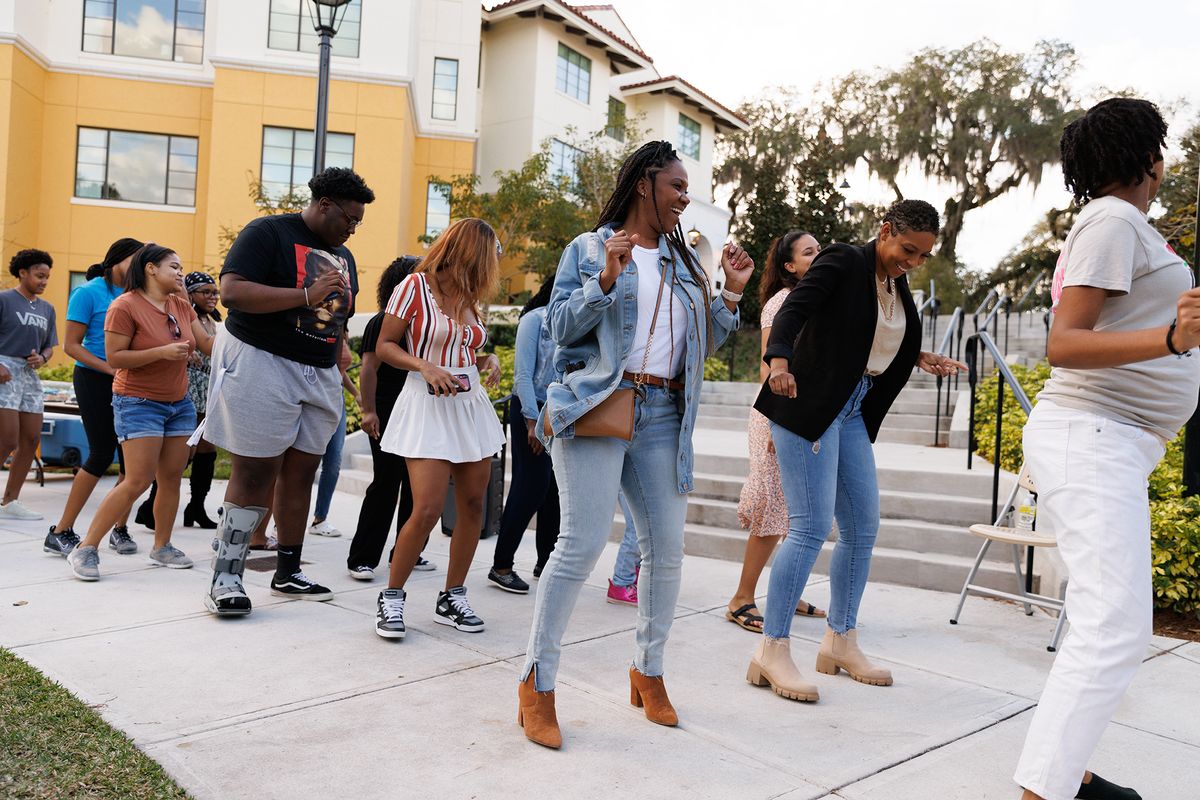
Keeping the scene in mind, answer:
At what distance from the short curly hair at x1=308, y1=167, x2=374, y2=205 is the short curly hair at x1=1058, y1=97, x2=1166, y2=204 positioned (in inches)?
122

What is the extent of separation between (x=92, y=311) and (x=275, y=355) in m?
2.93

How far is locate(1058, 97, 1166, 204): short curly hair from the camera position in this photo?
2570 millimetres

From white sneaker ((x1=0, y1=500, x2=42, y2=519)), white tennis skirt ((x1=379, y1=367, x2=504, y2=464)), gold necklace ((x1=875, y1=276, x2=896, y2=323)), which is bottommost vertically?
white sneaker ((x1=0, y1=500, x2=42, y2=519))

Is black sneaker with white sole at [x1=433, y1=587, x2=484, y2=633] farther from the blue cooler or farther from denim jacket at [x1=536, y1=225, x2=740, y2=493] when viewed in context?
the blue cooler

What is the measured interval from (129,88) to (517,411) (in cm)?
2019

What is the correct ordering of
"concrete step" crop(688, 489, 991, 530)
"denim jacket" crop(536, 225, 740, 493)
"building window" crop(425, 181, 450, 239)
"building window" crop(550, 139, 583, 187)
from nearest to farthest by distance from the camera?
"denim jacket" crop(536, 225, 740, 493)
"concrete step" crop(688, 489, 991, 530)
"building window" crop(425, 181, 450, 239)
"building window" crop(550, 139, 583, 187)

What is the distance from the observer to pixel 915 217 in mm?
3643

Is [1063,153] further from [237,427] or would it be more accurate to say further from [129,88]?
[129,88]

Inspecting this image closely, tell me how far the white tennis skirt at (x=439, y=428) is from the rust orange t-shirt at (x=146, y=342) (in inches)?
68.6

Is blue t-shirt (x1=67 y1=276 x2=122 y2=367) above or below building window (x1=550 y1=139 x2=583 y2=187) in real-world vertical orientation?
below

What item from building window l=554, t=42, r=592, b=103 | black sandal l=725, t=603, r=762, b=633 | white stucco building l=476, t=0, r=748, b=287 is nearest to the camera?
black sandal l=725, t=603, r=762, b=633

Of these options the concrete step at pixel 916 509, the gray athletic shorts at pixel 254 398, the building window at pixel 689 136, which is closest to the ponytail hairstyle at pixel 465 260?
the gray athletic shorts at pixel 254 398

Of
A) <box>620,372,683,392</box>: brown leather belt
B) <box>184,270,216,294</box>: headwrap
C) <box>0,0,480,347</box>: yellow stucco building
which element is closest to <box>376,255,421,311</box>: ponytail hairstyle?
<box>184,270,216,294</box>: headwrap

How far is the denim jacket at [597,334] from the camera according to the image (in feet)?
9.86
